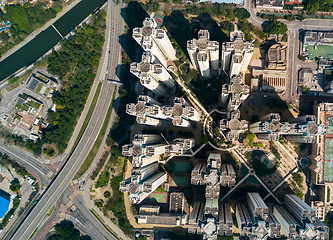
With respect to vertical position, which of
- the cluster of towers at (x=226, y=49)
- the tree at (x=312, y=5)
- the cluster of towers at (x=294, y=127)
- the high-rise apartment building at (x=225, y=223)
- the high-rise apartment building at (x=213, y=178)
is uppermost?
the tree at (x=312, y=5)

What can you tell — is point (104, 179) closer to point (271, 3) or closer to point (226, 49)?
point (226, 49)

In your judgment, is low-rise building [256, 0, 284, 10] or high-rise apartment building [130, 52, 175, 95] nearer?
high-rise apartment building [130, 52, 175, 95]

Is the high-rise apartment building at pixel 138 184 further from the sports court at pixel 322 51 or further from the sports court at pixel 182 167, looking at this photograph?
the sports court at pixel 322 51

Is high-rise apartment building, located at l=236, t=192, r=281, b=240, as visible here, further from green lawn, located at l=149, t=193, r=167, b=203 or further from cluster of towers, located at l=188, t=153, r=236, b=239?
green lawn, located at l=149, t=193, r=167, b=203

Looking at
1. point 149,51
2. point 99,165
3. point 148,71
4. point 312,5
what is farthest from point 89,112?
point 312,5

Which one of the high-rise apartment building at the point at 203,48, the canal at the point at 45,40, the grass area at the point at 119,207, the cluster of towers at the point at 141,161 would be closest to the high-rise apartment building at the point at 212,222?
the cluster of towers at the point at 141,161

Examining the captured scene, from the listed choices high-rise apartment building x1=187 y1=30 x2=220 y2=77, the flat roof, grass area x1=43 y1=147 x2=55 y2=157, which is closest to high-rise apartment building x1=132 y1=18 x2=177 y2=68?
high-rise apartment building x1=187 y1=30 x2=220 y2=77
